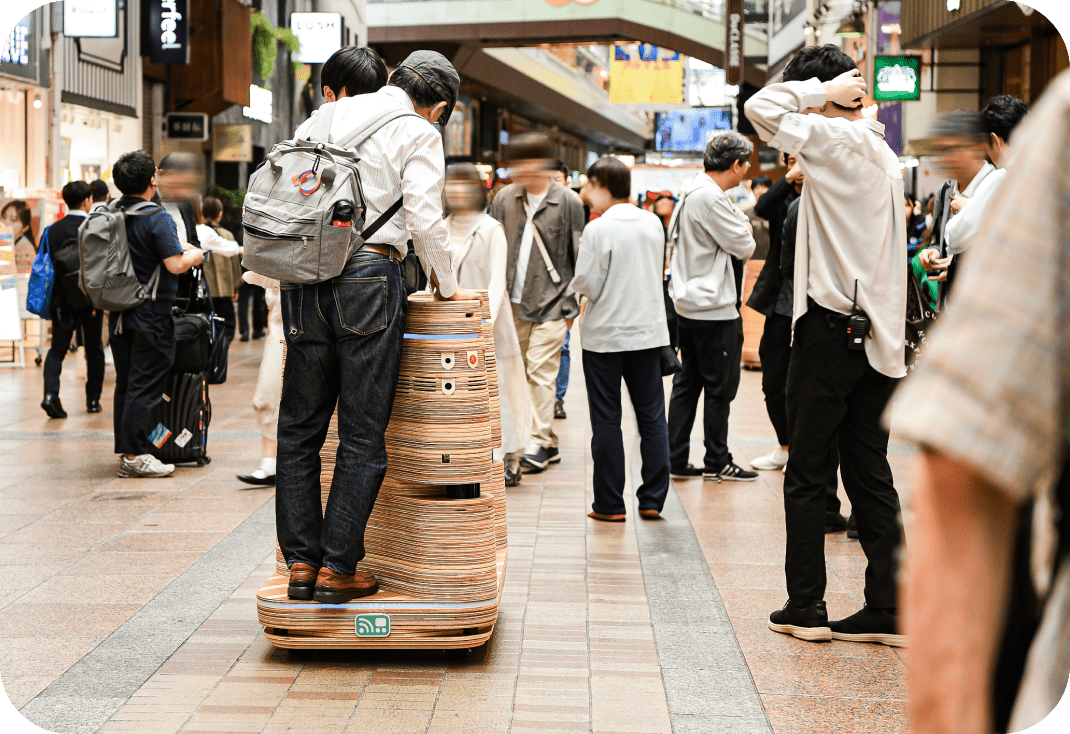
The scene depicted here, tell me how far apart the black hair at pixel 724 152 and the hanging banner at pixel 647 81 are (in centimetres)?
3104

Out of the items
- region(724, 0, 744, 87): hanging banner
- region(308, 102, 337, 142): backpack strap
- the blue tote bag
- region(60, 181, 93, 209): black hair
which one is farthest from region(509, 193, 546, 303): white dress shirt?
region(724, 0, 744, 87): hanging banner

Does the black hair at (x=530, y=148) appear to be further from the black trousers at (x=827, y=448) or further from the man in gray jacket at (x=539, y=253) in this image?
the black trousers at (x=827, y=448)

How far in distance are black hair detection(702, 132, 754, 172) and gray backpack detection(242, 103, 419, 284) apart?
355cm

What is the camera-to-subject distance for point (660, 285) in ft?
19.5

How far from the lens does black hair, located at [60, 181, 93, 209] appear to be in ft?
32.2

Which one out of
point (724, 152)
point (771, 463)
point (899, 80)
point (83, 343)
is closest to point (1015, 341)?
point (724, 152)

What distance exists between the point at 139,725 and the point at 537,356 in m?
4.54

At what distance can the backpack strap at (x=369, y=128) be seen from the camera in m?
3.73

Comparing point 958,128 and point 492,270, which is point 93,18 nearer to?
point 492,270

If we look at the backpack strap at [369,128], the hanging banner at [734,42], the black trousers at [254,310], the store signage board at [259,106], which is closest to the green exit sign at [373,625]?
the backpack strap at [369,128]

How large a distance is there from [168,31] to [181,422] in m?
11.3

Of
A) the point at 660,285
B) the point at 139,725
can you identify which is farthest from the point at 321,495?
the point at 660,285

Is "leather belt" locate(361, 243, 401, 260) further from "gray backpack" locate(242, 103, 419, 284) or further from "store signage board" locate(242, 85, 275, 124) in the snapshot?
"store signage board" locate(242, 85, 275, 124)

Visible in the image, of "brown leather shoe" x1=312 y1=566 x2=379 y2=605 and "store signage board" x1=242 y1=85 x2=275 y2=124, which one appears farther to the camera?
"store signage board" x1=242 y1=85 x2=275 y2=124
